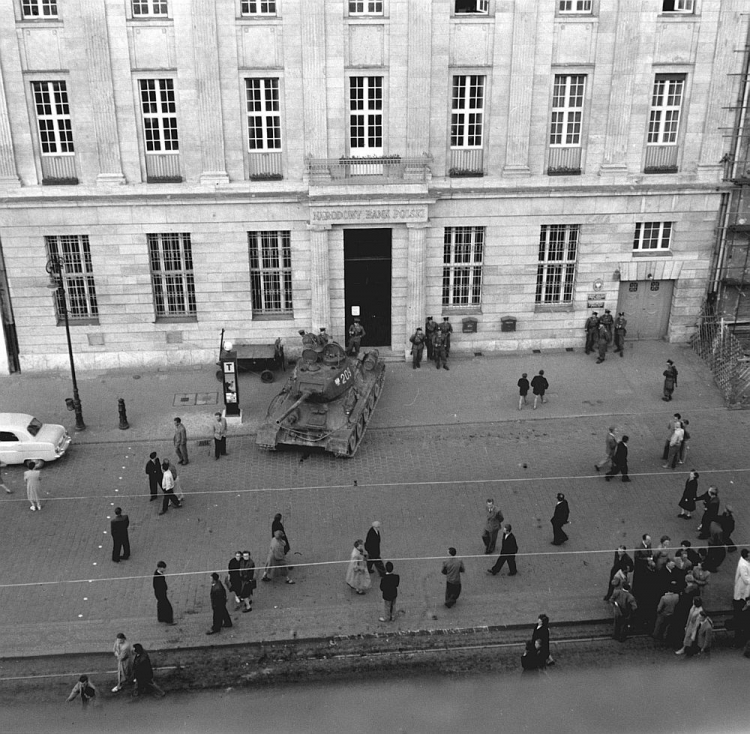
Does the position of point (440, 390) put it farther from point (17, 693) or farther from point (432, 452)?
point (17, 693)

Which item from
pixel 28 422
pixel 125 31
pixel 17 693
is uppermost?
pixel 125 31

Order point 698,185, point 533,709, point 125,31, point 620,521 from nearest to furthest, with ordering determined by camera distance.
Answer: point 533,709
point 620,521
point 125,31
point 698,185

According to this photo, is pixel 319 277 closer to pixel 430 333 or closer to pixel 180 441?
pixel 430 333

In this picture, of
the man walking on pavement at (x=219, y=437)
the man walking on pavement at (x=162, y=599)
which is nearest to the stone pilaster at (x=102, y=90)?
the man walking on pavement at (x=219, y=437)

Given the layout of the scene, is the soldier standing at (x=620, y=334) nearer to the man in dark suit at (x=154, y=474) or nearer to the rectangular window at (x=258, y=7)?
the rectangular window at (x=258, y=7)

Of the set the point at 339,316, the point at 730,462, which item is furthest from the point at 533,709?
the point at 339,316

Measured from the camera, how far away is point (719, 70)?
28078 millimetres

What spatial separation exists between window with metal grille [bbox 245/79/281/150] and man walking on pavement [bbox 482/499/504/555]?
1538 centimetres

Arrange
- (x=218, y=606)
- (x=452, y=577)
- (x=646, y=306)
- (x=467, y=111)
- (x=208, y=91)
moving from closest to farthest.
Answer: (x=218, y=606), (x=452, y=577), (x=208, y=91), (x=467, y=111), (x=646, y=306)

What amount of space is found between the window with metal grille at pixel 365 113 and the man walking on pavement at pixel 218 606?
1694 cm

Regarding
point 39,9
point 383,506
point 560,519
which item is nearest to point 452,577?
point 560,519

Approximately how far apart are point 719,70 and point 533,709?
22679 millimetres

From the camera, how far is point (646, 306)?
31125mm

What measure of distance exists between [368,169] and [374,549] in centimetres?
1484
